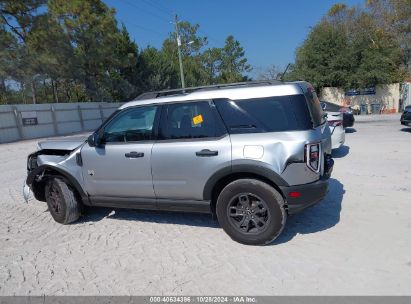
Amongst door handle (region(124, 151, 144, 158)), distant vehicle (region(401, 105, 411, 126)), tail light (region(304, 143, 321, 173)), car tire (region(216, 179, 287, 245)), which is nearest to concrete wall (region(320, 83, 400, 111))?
distant vehicle (region(401, 105, 411, 126))

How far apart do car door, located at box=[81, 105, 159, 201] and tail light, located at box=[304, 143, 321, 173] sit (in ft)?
6.28

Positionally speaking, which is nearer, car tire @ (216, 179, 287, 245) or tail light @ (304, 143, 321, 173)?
tail light @ (304, 143, 321, 173)

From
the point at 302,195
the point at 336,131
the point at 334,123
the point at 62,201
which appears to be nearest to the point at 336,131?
the point at 336,131

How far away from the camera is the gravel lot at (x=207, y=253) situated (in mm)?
3152

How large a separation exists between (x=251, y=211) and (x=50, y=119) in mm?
23230

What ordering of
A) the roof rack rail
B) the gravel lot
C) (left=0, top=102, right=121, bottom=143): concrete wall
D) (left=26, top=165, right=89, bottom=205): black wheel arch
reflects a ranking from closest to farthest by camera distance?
the gravel lot < the roof rack rail < (left=26, top=165, right=89, bottom=205): black wheel arch < (left=0, top=102, right=121, bottom=143): concrete wall

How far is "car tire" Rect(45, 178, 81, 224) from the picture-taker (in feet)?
16.0

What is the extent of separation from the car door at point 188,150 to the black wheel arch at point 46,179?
1300mm

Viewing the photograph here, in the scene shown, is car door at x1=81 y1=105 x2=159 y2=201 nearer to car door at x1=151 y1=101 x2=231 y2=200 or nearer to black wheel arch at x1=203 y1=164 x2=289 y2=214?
car door at x1=151 y1=101 x2=231 y2=200

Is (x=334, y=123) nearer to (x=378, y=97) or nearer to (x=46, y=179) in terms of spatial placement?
(x=46, y=179)

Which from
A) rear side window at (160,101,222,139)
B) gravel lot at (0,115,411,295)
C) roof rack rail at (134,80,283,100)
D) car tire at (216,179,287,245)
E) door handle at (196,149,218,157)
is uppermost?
roof rack rail at (134,80,283,100)

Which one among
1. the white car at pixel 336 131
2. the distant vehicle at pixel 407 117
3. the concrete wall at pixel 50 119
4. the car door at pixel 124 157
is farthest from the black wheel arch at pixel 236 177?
the concrete wall at pixel 50 119

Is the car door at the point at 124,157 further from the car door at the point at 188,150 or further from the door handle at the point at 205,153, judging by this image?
the door handle at the point at 205,153

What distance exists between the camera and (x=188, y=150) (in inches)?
157
